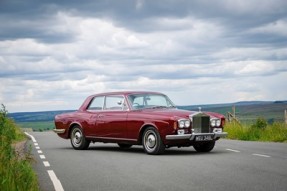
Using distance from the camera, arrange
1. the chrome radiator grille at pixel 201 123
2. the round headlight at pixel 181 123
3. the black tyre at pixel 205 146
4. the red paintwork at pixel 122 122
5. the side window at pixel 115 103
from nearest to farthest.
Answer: the round headlight at pixel 181 123 → the red paintwork at pixel 122 122 → the chrome radiator grille at pixel 201 123 → the black tyre at pixel 205 146 → the side window at pixel 115 103

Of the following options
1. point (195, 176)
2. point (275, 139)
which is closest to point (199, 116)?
point (195, 176)

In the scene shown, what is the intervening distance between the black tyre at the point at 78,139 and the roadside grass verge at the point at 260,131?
753 centimetres

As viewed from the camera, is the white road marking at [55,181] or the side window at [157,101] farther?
the side window at [157,101]

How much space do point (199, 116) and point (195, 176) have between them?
4.79m

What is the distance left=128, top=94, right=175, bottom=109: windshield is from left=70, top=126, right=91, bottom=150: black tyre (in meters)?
2.28

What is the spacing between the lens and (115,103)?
15664mm

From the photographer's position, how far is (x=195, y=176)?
9.55 metres

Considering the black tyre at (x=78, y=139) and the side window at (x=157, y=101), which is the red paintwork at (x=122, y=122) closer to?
the black tyre at (x=78, y=139)

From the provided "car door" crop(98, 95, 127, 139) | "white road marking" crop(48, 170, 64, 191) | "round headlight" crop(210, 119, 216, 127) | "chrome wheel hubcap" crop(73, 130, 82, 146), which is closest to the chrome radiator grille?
"round headlight" crop(210, 119, 216, 127)

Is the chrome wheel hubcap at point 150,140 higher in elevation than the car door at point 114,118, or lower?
lower

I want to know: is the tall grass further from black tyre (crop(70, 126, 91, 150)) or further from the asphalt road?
black tyre (crop(70, 126, 91, 150))

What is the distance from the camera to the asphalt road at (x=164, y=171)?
27.9 ft

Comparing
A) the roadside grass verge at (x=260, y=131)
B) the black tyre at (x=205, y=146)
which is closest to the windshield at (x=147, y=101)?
the black tyre at (x=205, y=146)

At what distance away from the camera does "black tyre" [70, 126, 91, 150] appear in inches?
652
